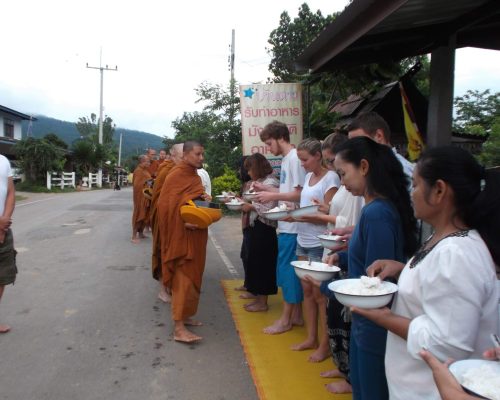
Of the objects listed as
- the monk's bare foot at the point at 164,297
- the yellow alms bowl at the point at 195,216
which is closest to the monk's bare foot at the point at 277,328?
the yellow alms bowl at the point at 195,216

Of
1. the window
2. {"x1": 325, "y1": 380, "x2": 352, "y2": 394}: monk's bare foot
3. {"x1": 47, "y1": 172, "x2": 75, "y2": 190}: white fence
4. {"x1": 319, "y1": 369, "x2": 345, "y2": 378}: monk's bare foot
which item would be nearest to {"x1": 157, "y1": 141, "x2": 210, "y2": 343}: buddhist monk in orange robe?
{"x1": 319, "y1": 369, "x2": 345, "y2": 378}: monk's bare foot

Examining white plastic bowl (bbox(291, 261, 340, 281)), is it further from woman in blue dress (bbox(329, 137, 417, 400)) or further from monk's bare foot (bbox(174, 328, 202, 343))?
monk's bare foot (bbox(174, 328, 202, 343))

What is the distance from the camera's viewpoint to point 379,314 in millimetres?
1645

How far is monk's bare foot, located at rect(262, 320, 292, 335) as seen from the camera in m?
4.30

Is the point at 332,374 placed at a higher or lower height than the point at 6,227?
lower

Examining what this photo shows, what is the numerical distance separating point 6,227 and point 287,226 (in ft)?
8.44

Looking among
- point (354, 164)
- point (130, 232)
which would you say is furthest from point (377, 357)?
point (130, 232)

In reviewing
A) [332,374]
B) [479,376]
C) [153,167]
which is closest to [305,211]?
[332,374]

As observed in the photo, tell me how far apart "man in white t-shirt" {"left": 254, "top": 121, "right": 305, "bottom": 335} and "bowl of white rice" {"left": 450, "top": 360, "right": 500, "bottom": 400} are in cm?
284

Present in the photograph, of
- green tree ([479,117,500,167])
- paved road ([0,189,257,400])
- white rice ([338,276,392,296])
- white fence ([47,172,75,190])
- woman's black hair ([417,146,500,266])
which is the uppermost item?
green tree ([479,117,500,167])

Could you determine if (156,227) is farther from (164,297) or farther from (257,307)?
(257,307)

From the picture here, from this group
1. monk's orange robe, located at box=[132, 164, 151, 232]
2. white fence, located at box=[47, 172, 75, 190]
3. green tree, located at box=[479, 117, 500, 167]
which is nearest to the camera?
green tree, located at box=[479, 117, 500, 167]

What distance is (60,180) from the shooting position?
3094cm

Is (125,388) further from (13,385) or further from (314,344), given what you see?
(314,344)
